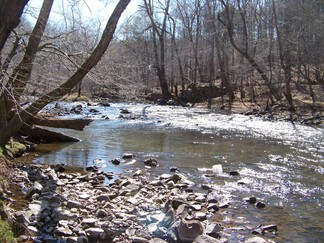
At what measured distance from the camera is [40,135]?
12312mm

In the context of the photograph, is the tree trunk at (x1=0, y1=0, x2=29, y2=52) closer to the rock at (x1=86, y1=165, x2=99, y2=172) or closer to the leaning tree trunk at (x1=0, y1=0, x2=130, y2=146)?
the leaning tree trunk at (x1=0, y1=0, x2=130, y2=146)

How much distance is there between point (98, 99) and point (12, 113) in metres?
29.2

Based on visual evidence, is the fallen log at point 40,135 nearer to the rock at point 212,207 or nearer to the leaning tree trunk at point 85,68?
the leaning tree trunk at point 85,68

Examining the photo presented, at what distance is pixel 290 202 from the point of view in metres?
7.04

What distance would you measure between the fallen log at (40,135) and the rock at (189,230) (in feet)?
26.4

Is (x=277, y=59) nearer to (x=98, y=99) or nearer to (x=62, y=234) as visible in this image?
(x=98, y=99)

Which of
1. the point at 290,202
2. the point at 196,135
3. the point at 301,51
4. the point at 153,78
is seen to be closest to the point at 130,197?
the point at 290,202

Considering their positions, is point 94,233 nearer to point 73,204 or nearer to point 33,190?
point 73,204

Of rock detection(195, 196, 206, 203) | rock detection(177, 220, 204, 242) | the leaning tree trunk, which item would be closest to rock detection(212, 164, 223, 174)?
rock detection(195, 196, 206, 203)

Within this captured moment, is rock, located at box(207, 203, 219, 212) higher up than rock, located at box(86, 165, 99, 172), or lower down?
lower down

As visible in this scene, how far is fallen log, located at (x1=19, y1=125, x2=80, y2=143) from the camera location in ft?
39.1

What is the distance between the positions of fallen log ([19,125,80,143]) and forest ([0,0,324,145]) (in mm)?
1924

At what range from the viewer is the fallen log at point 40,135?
1193cm

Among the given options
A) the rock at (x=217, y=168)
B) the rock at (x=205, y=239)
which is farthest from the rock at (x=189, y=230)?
the rock at (x=217, y=168)
